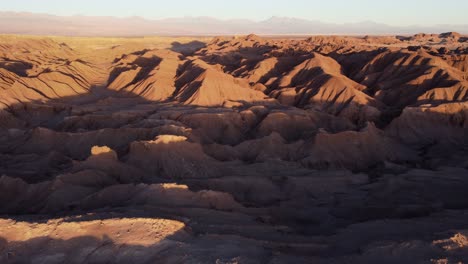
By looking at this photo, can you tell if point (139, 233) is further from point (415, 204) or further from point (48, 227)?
point (415, 204)

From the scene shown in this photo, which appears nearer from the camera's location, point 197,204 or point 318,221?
point 197,204

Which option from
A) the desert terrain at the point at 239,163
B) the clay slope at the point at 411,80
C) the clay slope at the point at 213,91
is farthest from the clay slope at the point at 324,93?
the clay slope at the point at 213,91

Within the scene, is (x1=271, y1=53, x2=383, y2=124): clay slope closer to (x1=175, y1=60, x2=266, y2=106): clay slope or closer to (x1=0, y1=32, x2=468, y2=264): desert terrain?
(x1=0, y1=32, x2=468, y2=264): desert terrain

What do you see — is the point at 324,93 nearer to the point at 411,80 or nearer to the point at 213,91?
the point at 411,80

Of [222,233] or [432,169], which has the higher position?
[222,233]

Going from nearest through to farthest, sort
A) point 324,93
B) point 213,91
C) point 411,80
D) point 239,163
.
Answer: point 239,163 → point 324,93 → point 213,91 → point 411,80

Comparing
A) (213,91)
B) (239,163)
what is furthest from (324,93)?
(239,163)

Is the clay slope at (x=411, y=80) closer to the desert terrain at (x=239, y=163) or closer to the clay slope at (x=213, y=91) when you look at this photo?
the desert terrain at (x=239, y=163)

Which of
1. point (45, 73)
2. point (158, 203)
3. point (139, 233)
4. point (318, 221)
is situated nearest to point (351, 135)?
point (318, 221)
